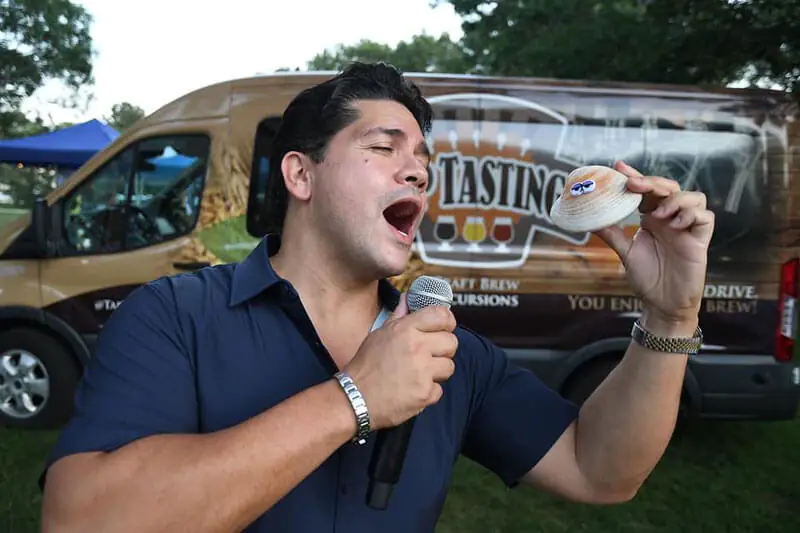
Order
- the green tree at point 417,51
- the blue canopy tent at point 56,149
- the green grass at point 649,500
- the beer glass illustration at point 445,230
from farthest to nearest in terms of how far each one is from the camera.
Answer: the green tree at point 417,51
the blue canopy tent at point 56,149
the beer glass illustration at point 445,230
the green grass at point 649,500

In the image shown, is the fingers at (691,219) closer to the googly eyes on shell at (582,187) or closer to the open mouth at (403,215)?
the googly eyes on shell at (582,187)

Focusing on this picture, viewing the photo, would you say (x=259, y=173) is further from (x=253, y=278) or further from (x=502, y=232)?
(x=253, y=278)

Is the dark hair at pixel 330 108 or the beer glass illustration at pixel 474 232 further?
the beer glass illustration at pixel 474 232

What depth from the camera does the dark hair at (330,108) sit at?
66.8 inches

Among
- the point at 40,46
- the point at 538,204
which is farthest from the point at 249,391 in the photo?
the point at 40,46

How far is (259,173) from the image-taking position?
16.1ft

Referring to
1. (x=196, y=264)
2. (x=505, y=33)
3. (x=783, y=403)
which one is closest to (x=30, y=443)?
(x=196, y=264)

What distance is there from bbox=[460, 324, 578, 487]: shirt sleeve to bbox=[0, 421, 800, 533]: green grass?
8.14ft

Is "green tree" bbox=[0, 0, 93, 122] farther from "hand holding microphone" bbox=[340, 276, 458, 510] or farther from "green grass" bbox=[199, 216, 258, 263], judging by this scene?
"hand holding microphone" bbox=[340, 276, 458, 510]

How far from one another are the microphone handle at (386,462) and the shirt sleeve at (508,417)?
1.37 ft

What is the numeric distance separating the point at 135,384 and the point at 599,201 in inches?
36.7

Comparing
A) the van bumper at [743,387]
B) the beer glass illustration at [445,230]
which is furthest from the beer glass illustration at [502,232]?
the van bumper at [743,387]

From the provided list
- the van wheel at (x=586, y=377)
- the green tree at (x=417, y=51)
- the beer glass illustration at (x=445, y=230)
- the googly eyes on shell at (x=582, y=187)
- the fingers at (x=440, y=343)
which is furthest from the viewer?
the green tree at (x=417, y=51)

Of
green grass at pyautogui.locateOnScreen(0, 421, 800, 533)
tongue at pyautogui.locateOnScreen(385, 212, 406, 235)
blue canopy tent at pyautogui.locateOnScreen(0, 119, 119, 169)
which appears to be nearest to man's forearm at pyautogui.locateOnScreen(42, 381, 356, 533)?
tongue at pyautogui.locateOnScreen(385, 212, 406, 235)
